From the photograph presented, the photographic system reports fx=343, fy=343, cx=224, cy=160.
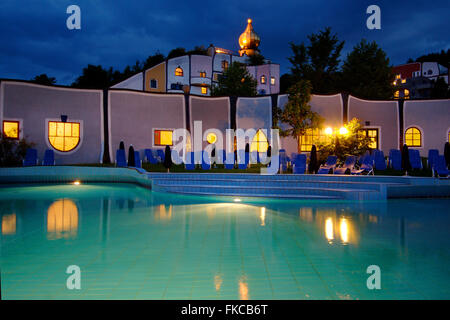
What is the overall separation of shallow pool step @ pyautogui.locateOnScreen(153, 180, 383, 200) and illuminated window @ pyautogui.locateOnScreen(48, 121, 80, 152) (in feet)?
23.5

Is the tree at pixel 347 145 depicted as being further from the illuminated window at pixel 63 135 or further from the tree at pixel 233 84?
the tree at pixel 233 84

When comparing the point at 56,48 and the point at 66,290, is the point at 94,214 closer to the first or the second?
the point at 66,290

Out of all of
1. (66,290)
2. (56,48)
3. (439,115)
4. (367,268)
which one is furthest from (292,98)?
(56,48)

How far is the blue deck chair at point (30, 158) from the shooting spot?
44.4 ft

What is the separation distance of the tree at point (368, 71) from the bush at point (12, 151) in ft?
80.7

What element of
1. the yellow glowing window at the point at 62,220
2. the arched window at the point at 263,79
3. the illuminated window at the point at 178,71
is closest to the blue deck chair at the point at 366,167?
the yellow glowing window at the point at 62,220

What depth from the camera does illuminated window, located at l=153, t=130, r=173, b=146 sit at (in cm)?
1652

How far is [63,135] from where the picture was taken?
1505 cm

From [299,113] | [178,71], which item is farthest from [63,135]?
[178,71]

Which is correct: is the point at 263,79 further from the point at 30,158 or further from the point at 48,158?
the point at 30,158

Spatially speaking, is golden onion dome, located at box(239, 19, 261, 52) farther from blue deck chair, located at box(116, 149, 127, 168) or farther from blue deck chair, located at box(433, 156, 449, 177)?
blue deck chair, located at box(433, 156, 449, 177)

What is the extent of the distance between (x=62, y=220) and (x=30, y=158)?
9409 millimetres

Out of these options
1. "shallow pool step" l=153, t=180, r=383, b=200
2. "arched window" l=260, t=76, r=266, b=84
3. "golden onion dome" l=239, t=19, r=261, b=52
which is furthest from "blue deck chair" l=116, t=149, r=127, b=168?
"golden onion dome" l=239, t=19, r=261, b=52

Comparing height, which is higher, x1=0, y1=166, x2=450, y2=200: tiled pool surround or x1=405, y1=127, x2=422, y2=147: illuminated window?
x1=405, y1=127, x2=422, y2=147: illuminated window
